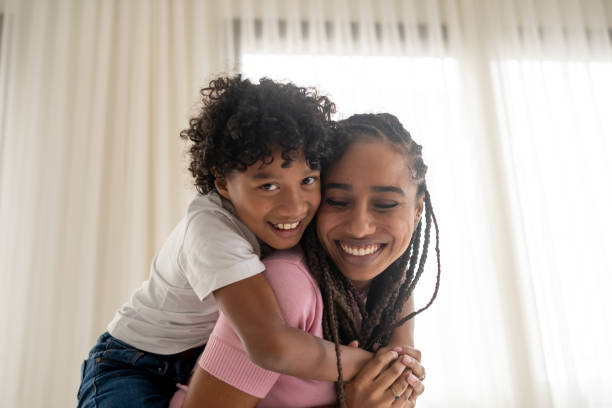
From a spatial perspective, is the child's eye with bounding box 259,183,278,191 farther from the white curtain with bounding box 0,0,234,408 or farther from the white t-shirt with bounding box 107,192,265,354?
the white curtain with bounding box 0,0,234,408

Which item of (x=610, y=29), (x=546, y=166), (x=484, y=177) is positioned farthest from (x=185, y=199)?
(x=610, y=29)

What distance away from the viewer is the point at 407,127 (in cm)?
272

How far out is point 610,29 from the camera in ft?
10.2

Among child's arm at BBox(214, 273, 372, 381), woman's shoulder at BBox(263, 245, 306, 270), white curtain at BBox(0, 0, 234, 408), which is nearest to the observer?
child's arm at BBox(214, 273, 372, 381)

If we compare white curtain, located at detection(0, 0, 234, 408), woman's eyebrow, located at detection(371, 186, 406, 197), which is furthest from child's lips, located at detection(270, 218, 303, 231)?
white curtain, located at detection(0, 0, 234, 408)

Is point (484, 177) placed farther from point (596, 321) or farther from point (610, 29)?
point (610, 29)

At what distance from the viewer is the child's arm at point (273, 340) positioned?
0.77m

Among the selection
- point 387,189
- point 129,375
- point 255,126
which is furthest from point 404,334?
point 129,375

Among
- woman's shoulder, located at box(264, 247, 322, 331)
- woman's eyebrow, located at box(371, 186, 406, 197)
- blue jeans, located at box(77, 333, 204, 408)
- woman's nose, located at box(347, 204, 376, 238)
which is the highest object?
woman's eyebrow, located at box(371, 186, 406, 197)

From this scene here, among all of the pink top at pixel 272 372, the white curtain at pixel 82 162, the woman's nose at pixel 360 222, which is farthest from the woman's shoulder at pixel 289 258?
the white curtain at pixel 82 162

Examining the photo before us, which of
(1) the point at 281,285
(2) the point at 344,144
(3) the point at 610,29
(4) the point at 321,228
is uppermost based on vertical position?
(3) the point at 610,29

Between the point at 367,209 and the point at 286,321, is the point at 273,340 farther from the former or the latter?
the point at 367,209

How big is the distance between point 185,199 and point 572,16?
9.57 feet

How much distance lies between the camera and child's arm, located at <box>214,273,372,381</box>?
0.77 m
